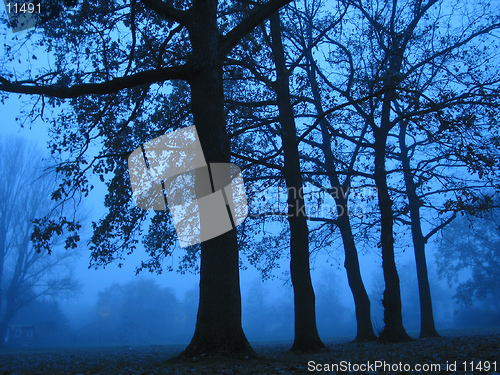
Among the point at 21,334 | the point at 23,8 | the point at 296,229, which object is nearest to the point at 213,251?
the point at 296,229

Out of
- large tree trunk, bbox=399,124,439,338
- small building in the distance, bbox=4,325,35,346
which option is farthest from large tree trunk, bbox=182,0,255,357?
small building in the distance, bbox=4,325,35,346

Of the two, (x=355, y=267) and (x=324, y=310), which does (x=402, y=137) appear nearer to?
(x=355, y=267)

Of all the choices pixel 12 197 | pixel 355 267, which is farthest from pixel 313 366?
pixel 12 197

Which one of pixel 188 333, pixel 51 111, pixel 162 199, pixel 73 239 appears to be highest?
pixel 51 111

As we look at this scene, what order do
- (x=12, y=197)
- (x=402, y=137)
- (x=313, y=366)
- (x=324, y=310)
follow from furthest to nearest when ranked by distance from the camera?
(x=324, y=310), (x=12, y=197), (x=402, y=137), (x=313, y=366)

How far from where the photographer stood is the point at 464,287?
45969 millimetres

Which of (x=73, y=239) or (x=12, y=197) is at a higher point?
(x=12, y=197)

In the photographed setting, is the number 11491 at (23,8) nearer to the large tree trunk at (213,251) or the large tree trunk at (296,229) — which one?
the large tree trunk at (213,251)

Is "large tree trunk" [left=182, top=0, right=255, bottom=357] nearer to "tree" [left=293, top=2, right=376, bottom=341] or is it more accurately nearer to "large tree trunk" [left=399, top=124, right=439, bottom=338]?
"tree" [left=293, top=2, right=376, bottom=341]

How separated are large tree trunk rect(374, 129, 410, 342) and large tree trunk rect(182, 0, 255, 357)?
6935mm

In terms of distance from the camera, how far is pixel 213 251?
8.04m

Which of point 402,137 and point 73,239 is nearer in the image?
point 73,239

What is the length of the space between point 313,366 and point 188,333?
8420 centimetres

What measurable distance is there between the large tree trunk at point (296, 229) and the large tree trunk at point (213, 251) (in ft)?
12.3
